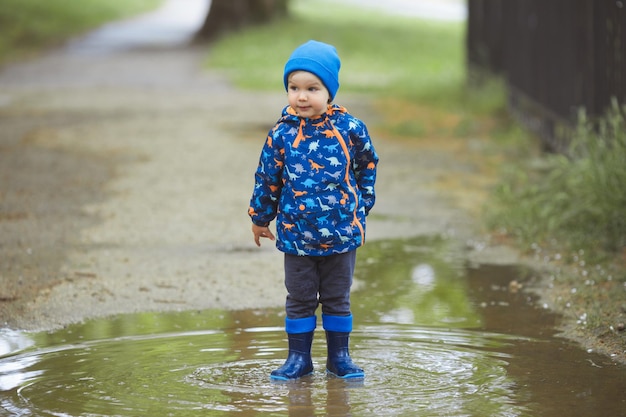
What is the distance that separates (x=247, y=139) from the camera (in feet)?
43.6

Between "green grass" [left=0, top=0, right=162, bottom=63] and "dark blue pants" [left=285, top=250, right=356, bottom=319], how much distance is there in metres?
21.3

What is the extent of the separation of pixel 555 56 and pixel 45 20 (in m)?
25.0

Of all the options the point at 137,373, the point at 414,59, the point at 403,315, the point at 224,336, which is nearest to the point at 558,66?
the point at 403,315

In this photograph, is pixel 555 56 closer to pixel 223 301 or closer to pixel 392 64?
pixel 223 301

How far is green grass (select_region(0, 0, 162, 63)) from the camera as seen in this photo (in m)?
28.8

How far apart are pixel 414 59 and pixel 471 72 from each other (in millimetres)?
8879

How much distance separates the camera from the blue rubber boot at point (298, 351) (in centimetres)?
484

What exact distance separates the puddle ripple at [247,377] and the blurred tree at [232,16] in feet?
84.4

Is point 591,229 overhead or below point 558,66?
below

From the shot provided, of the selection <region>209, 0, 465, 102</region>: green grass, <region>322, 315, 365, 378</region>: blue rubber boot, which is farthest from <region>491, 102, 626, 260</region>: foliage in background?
<region>209, 0, 465, 102</region>: green grass

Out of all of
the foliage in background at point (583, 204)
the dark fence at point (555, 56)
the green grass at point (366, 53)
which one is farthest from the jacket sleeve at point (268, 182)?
the green grass at point (366, 53)

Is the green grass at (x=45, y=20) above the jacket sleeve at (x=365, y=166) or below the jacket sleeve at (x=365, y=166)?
above

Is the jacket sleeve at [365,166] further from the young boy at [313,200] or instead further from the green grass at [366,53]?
the green grass at [366,53]

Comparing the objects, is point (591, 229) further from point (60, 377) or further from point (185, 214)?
point (60, 377)
